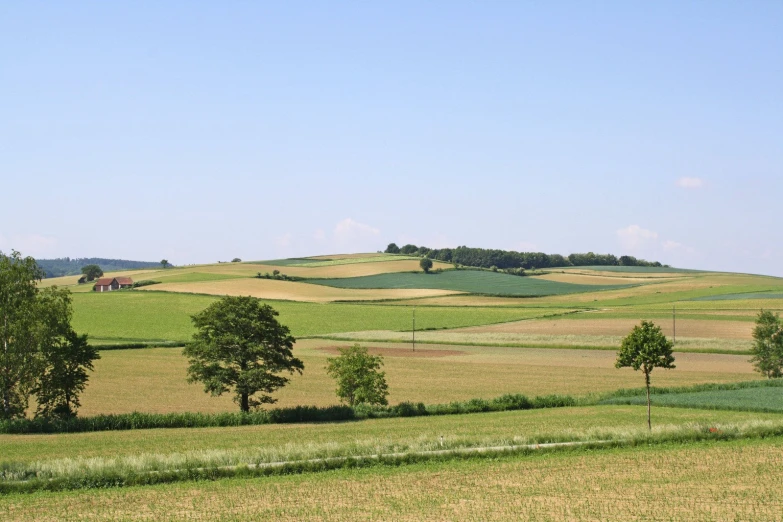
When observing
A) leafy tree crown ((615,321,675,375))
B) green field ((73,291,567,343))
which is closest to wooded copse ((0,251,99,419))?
leafy tree crown ((615,321,675,375))

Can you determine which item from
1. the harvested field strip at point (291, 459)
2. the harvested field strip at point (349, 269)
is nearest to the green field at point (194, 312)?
the harvested field strip at point (349, 269)

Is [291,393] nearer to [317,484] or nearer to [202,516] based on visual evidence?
[317,484]

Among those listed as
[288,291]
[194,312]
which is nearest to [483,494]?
[194,312]

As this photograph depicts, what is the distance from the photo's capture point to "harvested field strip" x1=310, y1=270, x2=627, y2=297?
15638cm

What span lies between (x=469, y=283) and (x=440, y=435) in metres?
127

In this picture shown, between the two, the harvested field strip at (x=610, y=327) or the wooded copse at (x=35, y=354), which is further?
the harvested field strip at (x=610, y=327)

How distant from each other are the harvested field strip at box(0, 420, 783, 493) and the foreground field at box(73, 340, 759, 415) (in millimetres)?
21700

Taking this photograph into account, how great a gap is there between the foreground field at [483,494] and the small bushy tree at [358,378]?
21.1 meters

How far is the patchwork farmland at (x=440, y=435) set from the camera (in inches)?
937

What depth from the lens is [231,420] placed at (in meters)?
44.4

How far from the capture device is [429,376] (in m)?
68.1

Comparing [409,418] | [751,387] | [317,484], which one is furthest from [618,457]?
[751,387]

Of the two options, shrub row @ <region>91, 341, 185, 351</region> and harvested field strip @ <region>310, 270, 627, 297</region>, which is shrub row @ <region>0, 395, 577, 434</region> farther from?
Answer: harvested field strip @ <region>310, 270, 627, 297</region>

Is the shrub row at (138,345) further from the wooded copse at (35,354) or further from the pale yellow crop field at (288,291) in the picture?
the pale yellow crop field at (288,291)
